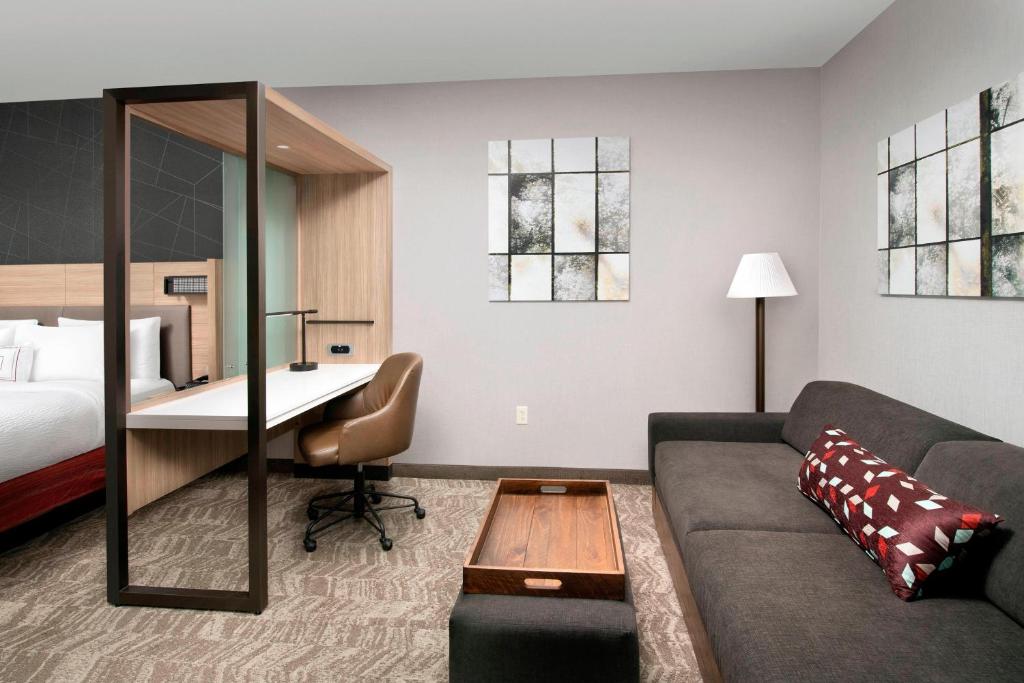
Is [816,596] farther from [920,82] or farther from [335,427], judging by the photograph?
[335,427]

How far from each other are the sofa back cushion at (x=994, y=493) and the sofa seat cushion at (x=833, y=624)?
5 cm

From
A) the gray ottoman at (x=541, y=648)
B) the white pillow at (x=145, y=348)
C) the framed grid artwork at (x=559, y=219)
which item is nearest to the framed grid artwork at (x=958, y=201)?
the framed grid artwork at (x=559, y=219)

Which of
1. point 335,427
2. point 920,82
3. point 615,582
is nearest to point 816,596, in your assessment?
point 615,582

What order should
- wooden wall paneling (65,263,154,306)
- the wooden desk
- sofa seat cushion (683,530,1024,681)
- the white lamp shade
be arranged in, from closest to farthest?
sofa seat cushion (683,530,1024,681)
the wooden desk
the white lamp shade
wooden wall paneling (65,263,154,306)

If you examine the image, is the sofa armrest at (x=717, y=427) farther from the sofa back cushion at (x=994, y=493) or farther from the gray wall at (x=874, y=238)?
the sofa back cushion at (x=994, y=493)

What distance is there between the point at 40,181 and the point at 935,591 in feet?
17.0

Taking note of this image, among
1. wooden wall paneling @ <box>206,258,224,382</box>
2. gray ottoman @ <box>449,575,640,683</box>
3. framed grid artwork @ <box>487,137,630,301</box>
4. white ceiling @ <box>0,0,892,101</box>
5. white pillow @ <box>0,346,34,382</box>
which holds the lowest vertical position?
gray ottoman @ <box>449,575,640,683</box>

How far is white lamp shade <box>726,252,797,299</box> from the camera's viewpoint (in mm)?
3295

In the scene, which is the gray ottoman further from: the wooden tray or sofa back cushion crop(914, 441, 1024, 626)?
sofa back cushion crop(914, 441, 1024, 626)

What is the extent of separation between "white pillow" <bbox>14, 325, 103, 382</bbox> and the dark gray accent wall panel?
675mm

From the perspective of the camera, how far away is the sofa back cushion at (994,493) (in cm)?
141

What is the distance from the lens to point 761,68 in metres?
3.63

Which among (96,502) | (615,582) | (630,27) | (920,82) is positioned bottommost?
(96,502)

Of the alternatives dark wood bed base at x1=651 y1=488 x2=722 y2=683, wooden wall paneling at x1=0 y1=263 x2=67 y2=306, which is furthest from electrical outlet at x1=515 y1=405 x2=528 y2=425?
wooden wall paneling at x1=0 y1=263 x2=67 y2=306
